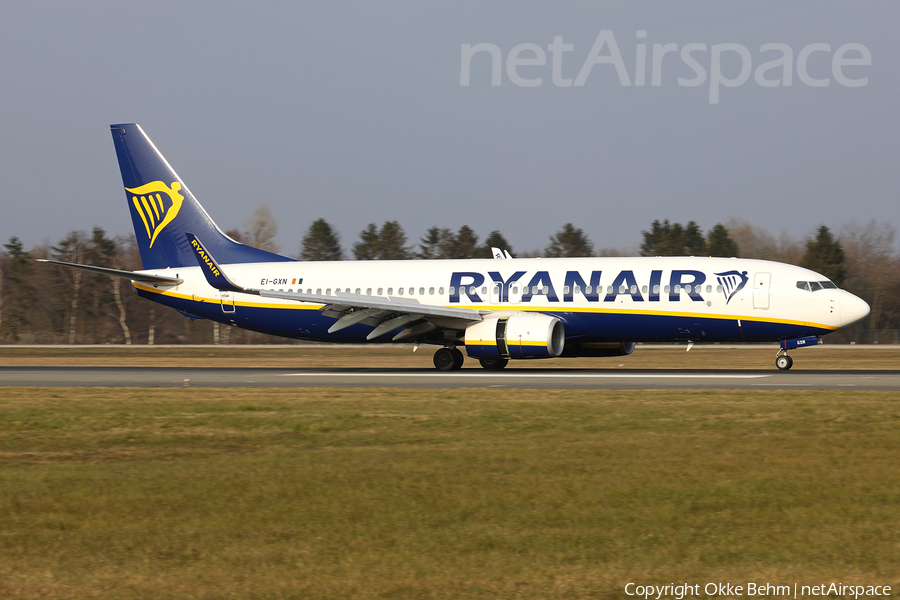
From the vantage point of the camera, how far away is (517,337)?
28938 mm

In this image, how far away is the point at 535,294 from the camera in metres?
30.8

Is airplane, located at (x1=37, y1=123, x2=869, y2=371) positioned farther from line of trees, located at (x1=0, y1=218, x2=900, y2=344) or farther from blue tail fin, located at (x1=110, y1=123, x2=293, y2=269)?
line of trees, located at (x1=0, y1=218, x2=900, y2=344)

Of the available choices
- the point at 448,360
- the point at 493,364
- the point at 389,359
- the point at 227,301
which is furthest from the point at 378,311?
the point at 389,359

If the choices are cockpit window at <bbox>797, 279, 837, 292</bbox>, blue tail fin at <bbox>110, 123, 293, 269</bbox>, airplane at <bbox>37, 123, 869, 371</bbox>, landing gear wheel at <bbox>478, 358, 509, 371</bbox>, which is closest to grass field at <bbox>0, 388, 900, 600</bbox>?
airplane at <bbox>37, 123, 869, 371</bbox>

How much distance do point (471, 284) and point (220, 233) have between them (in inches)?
484

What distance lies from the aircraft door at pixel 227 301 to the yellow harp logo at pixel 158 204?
14.3 ft

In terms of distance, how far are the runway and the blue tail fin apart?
6.90 meters

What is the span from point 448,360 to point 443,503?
23.3m

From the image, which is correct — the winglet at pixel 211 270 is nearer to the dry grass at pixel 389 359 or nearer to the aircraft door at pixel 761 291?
the dry grass at pixel 389 359

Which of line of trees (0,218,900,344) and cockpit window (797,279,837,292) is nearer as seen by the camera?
cockpit window (797,279,837,292)

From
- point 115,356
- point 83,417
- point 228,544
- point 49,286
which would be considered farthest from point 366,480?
point 49,286

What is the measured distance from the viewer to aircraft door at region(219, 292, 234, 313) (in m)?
35.7

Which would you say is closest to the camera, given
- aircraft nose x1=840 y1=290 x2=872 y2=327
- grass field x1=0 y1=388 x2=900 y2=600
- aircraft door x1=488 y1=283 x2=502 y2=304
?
grass field x1=0 y1=388 x2=900 y2=600

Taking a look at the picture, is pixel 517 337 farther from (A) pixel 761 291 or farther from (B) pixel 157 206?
(B) pixel 157 206
